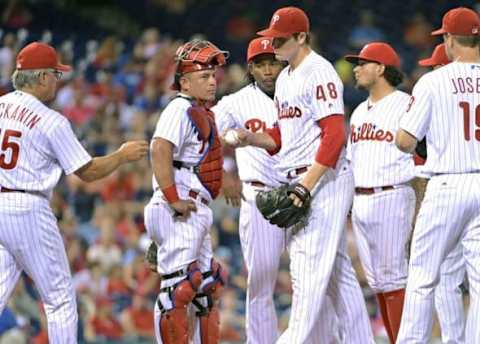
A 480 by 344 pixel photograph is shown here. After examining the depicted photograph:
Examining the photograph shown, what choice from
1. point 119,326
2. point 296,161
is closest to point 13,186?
point 296,161

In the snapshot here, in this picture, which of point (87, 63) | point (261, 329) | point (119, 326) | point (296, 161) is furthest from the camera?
point (87, 63)

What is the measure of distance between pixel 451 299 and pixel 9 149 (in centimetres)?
264

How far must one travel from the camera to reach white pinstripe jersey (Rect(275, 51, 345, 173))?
6555 mm

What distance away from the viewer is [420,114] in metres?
6.36

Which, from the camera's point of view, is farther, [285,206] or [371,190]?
[371,190]

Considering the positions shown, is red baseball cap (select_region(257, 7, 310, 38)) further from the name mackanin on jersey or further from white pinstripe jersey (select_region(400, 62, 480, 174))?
the name mackanin on jersey

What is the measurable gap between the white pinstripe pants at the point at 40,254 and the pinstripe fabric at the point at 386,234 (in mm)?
1957

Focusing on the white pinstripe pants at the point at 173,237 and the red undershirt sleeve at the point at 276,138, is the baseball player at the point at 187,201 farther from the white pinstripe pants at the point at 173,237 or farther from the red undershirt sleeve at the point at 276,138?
the red undershirt sleeve at the point at 276,138

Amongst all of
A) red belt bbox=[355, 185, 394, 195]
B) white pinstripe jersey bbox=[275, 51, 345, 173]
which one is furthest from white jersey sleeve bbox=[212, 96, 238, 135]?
white pinstripe jersey bbox=[275, 51, 345, 173]

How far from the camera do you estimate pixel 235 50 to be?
1539 cm

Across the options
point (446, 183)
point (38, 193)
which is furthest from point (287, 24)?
point (38, 193)

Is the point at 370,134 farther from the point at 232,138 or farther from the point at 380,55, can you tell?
the point at 232,138

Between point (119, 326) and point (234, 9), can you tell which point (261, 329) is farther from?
point (234, 9)

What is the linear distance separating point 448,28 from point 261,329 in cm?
221
